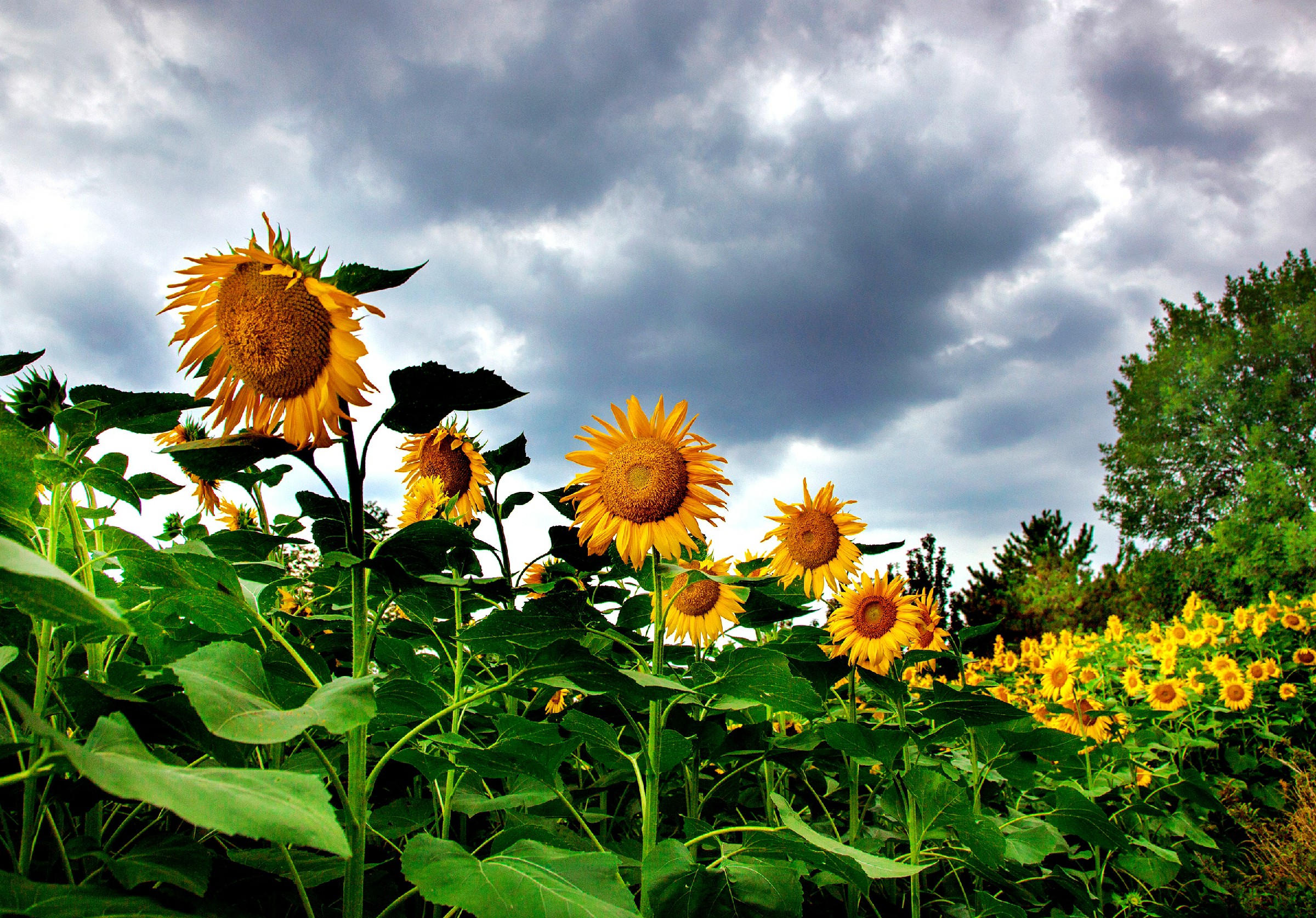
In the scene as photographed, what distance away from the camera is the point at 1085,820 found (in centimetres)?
191

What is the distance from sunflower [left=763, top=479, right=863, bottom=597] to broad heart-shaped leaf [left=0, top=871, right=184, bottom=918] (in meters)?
1.87

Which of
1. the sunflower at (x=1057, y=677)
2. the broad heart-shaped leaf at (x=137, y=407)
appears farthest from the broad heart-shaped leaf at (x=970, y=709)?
the sunflower at (x=1057, y=677)

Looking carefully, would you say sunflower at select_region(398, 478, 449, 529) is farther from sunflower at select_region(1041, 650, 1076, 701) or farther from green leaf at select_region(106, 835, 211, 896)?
sunflower at select_region(1041, 650, 1076, 701)

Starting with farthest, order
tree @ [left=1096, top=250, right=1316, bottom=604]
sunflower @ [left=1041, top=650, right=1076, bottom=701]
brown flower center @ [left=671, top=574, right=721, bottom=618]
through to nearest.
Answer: tree @ [left=1096, top=250, right=1316, bottom=604] < sunflower @ [left=1041, top=650, right=1076, bottom=701] < brown flower center @ [left=671, top=574, right=721, bottom=618]

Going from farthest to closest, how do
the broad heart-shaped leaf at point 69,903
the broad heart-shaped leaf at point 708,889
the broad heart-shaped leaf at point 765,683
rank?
the broad heart-shaped leaf at point 765,683 < the broad heart-shaped leaf at point 708,889 < the broad heart-shaped leaf at point 69,903

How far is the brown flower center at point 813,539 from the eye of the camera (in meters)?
2.37

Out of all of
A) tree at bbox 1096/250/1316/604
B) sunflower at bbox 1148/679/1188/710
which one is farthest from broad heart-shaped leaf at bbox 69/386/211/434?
tree at bbox 1096/250/1316/604

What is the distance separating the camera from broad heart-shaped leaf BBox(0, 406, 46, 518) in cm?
85

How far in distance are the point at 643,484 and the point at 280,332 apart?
0.93m

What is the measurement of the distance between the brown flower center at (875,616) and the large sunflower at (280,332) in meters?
1.83

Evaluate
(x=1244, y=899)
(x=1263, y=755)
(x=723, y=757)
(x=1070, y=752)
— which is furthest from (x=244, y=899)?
(x=1263, y=755)

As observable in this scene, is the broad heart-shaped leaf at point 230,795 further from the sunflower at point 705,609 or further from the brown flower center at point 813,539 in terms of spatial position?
the brown flower center at point 813,539

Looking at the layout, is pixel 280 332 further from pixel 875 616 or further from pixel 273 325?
pixel 875 616

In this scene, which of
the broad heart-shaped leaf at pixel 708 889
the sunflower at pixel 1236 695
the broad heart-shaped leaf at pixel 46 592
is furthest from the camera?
the sunflower at pixel 1236 695
